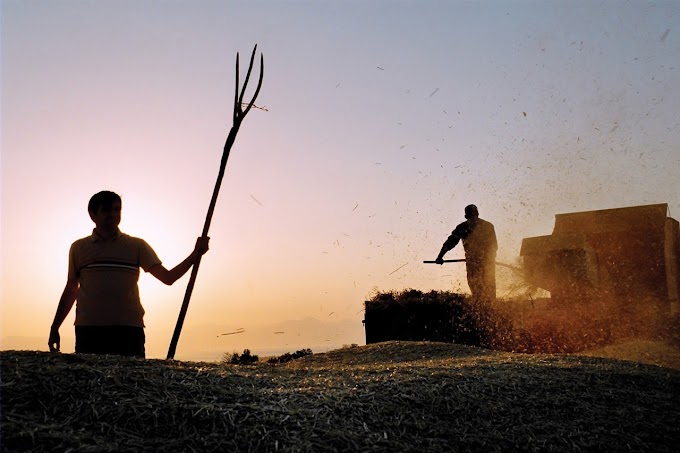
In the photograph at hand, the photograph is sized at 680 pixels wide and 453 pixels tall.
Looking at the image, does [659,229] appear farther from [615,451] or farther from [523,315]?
[615,451]

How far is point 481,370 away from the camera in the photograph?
445 cm

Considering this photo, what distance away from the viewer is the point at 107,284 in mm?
4246

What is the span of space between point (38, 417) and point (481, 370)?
2728 mm

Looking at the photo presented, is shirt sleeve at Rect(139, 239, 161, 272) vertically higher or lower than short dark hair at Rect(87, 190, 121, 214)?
lower

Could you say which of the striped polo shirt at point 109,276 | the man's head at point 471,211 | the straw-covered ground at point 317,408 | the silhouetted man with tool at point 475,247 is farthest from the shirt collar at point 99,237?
the man's head at point 471,211

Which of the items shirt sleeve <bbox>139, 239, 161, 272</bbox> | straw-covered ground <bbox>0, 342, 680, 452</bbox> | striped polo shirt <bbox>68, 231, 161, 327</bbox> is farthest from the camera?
shirt sleeve <bbox>139, 239, 161, 272</bbox>

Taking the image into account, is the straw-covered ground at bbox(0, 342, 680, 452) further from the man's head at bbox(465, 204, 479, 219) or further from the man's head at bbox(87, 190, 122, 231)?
the man's head at bbox(465, 204, 479, 219)

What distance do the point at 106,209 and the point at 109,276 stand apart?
43 cm

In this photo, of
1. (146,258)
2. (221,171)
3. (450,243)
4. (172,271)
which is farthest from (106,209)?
(450,243)

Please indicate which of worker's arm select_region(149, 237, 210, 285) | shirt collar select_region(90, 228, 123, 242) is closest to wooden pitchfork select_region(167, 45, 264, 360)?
worker's arm select_region(149, 237, 210, 285)

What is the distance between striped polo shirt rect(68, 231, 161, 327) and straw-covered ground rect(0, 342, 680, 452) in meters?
0.52

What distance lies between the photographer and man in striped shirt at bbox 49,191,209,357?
14.0 ft

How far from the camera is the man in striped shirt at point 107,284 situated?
4.25 meters

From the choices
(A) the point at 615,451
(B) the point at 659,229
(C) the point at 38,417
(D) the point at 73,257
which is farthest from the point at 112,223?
(B) the point at 659,229
